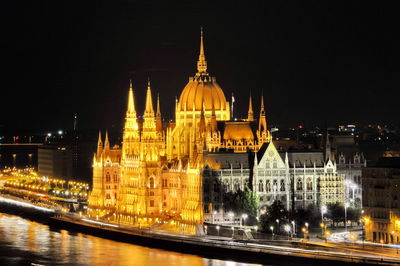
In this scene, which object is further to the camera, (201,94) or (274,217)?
(201,94)

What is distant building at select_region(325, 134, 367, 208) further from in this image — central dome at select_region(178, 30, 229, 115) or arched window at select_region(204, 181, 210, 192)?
arched window at select_region(204, 181, 210, 192)

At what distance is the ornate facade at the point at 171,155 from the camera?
130 m

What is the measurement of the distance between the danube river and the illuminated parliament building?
6.64m

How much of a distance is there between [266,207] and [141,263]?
1870cm

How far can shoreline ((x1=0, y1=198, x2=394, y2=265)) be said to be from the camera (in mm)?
99875

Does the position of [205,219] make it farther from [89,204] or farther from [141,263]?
[89,204]

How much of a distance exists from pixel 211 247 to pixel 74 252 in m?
12.2

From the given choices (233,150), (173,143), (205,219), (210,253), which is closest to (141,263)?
(210,253)

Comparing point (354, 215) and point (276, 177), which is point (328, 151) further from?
point (354, 215)

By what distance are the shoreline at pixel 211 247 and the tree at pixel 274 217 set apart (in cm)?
Answer: 496

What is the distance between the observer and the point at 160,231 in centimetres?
12638

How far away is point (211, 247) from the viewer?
112062 millimetres

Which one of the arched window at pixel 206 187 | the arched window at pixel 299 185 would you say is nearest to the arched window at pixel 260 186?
the arched window at pixel 299 185

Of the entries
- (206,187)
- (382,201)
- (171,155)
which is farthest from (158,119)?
(382,201)
